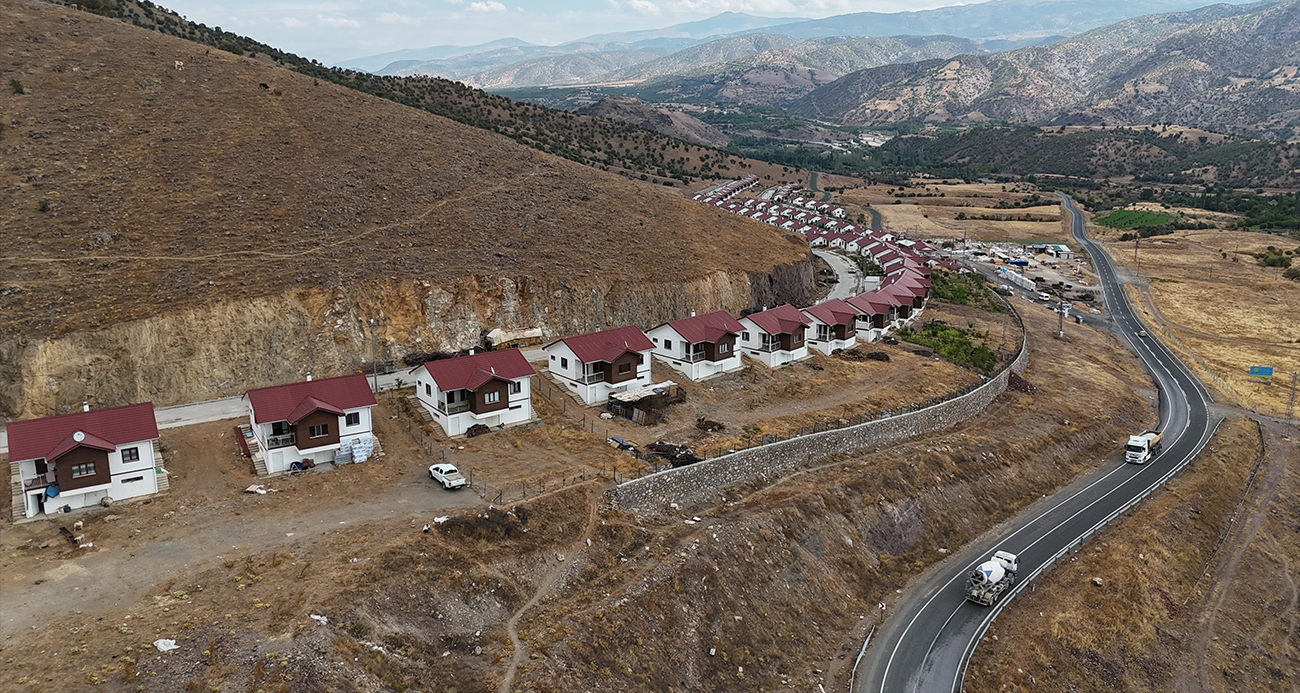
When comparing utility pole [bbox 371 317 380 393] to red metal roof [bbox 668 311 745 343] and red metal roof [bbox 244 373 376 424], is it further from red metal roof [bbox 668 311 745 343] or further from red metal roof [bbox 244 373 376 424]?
red metal roof [bbox 668 311 745 343]

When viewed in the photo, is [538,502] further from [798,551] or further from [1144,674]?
[1144,674]

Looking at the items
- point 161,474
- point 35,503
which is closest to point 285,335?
point 161,474

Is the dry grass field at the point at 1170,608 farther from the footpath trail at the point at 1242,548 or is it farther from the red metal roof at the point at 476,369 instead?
the red metal roof at the point at 476,369

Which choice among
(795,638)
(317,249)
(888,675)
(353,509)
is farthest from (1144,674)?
(317,249)

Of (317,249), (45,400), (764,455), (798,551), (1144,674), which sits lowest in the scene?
(1144,674)

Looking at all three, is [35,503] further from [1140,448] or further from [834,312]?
[1140,448]

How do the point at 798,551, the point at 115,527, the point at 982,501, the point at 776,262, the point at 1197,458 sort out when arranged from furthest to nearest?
the point at 776,262 → the point at 1197,458 → the point at 982,501 → the point at 798,551 → the point at 115,527

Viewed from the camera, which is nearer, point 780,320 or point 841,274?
point 780,320
